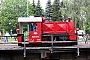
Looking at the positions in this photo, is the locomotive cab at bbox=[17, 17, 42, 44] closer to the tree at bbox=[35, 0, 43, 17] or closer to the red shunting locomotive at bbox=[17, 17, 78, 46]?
the red shunting locomotive at bbox=[17, 17, 78, 46]

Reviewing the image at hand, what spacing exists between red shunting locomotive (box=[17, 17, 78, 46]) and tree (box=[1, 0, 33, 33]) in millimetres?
45602

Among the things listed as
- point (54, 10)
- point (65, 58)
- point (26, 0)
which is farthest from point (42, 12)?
point (65, 58)

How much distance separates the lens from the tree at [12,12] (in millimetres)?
65938

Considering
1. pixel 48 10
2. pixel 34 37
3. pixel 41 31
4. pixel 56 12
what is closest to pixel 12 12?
pixel 56 12

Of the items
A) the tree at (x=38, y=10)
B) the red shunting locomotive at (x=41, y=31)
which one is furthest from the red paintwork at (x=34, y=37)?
the tree at (x=38, y=10)

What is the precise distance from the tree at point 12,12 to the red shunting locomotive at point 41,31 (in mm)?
45602

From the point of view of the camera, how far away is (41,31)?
1883 cm

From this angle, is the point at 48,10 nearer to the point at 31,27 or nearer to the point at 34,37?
the point at 31,27

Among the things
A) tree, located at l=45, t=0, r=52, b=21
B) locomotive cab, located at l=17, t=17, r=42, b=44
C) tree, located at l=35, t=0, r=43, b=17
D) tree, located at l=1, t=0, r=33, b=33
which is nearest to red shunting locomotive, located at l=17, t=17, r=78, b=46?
locomotive cab, located at l=17, t=17, r=42, b=44

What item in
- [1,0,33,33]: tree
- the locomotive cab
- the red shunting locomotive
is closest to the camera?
the red shunting locomotive

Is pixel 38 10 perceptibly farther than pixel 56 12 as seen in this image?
Yes

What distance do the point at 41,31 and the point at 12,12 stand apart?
5034 centimetres

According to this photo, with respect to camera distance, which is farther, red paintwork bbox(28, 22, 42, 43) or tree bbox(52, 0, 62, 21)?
tree bbox(52, 0, 62, 21)

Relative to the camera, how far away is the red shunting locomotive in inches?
688
